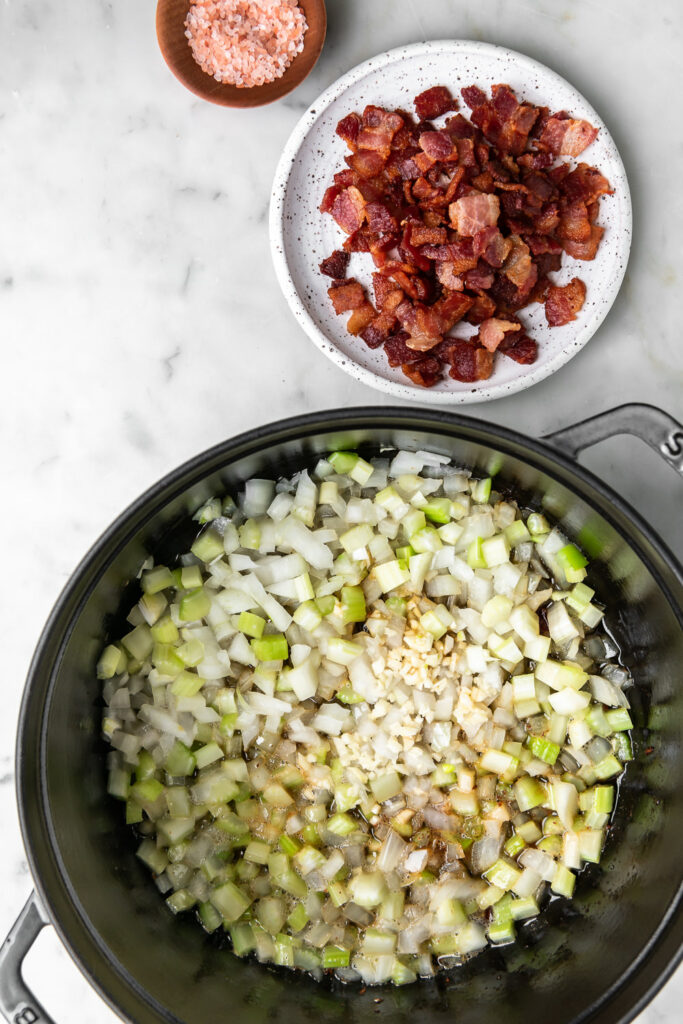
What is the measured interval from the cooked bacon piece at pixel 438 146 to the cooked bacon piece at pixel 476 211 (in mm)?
87

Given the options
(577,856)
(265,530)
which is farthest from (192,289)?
(577,856)

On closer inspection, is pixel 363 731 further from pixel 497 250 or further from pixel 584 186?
pixel 584 186

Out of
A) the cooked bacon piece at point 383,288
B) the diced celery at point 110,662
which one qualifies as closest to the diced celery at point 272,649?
the diced celery at point 110,662

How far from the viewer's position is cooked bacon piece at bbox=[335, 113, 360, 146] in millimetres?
1460

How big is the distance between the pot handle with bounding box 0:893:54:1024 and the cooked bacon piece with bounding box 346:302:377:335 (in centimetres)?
104

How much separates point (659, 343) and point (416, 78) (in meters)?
0.65

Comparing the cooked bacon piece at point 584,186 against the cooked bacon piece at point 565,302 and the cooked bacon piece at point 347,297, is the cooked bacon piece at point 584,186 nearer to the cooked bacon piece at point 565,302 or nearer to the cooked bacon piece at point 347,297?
the cooked bacon piece at point 565,302

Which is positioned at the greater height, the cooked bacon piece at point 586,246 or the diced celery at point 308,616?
the cooked bacon piece at point 586,246

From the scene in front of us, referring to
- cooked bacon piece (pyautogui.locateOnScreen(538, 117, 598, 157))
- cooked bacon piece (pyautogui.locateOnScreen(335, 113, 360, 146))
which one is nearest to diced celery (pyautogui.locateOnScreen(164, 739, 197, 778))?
cooked bacon piece (pyautogui.locateOnScreen(335, 113, 360, 146))

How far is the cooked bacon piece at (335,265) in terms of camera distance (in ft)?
4.86

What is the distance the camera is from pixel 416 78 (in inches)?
58.2

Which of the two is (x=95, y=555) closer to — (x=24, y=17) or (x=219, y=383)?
(x=219, y=383)

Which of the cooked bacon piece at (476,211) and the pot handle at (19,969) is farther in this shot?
the cooked bacon piece at (476,211)

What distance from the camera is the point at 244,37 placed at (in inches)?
57.9
